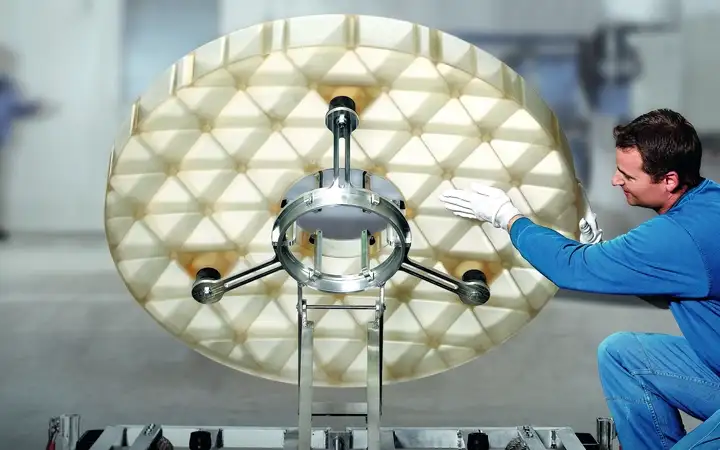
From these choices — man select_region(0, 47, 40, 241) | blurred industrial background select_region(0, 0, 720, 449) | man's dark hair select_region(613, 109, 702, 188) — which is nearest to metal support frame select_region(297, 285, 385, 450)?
man's dark hair select_region(613, 109, 702, 188)

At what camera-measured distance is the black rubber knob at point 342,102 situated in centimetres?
182

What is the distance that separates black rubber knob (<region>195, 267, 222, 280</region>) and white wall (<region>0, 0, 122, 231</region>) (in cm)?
341

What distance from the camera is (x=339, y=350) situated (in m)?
2.22

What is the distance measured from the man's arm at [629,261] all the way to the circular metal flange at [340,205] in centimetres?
25

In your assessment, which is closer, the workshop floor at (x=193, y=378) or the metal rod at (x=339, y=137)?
the metal rod at (x=339, y=137)

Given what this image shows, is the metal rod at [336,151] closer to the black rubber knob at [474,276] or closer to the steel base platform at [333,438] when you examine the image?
the black rubber knob at [474,276]

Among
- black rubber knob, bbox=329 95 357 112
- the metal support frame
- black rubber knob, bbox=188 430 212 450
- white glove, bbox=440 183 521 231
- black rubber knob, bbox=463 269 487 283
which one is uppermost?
black rubber knob, bbox=329 95 357 112

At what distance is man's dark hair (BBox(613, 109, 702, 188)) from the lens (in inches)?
71.8

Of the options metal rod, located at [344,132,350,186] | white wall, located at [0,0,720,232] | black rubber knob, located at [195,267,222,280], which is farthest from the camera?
white wall, located at [0,0,720,232]

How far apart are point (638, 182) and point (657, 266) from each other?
0.57 ft

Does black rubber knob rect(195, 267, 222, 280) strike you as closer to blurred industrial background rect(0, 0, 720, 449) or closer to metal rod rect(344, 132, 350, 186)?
metal rod rect(344, 132, 350, 186)

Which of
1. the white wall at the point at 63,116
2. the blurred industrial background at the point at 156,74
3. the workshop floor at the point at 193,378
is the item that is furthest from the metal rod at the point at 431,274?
the white wall at the point at 63,116

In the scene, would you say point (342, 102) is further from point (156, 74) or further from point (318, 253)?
point (156, 74)

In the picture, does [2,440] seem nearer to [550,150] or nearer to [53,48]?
[550,150]
